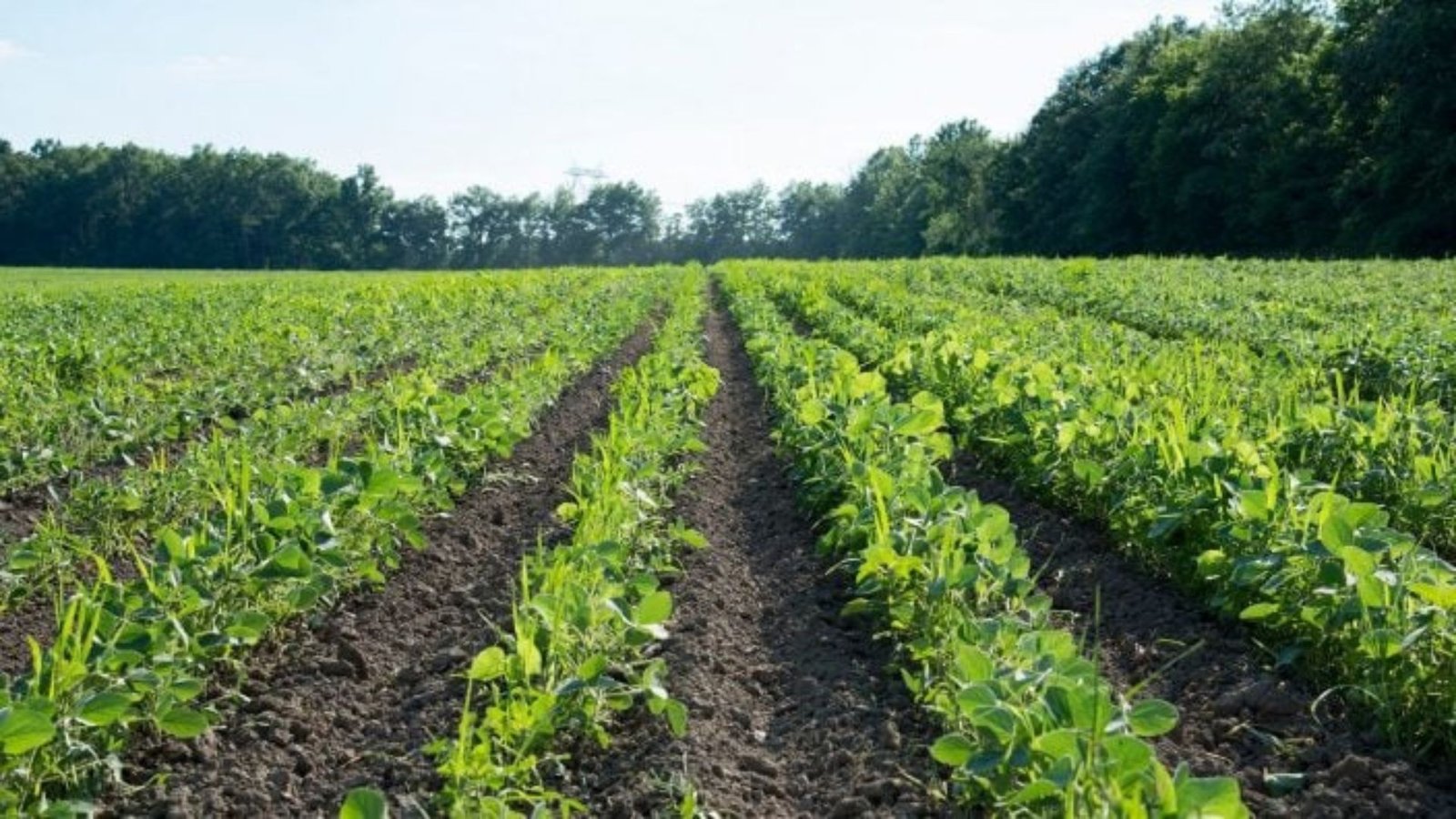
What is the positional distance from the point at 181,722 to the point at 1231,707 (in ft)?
9.33

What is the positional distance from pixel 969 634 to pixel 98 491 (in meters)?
4.17

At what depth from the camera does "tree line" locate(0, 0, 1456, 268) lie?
123ft

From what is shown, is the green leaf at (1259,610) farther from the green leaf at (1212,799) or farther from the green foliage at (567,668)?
the green foliage at (567,668)

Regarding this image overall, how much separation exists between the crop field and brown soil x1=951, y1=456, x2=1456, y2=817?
0.01 m

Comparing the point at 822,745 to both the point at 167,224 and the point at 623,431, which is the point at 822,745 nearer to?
the point at 623,431

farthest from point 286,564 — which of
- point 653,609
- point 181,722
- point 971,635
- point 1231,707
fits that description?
point 1231,707

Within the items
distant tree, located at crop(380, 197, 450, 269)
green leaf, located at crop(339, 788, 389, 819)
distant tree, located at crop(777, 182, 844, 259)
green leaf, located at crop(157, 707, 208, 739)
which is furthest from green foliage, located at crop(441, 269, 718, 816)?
distant tree, located at crop(777, 182, 844, 259)

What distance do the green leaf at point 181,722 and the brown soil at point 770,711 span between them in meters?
0.92

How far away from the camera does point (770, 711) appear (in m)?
3.63

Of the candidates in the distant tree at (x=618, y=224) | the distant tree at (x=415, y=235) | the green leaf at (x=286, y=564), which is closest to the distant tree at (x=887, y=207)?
the distant tree at (x=618, y=224)

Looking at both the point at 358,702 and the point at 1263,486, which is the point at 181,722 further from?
the point at 1263,486

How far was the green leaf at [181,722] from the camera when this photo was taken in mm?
2799

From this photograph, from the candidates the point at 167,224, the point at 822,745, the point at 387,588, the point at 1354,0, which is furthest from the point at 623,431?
the point at 167,224

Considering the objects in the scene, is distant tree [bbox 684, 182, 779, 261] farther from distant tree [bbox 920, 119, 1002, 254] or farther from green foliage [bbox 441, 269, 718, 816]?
green foliage [bbox 441, 269, 718, 816]
